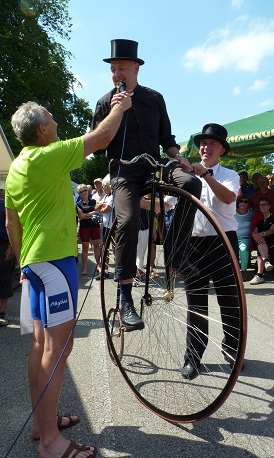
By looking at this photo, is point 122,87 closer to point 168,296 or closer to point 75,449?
point 168,296

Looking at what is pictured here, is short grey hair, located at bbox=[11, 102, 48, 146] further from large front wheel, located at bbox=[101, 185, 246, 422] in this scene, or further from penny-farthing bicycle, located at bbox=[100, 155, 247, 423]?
large front wheel, located at bbox=[101, 185, 246, 422]

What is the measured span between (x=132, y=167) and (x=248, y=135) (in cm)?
566

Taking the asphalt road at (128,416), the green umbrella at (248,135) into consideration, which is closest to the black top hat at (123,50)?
the asphalt road at (128,416)

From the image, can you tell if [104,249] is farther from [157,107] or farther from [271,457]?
[271,457]

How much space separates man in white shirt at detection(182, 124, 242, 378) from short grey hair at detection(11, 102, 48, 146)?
1.42 m

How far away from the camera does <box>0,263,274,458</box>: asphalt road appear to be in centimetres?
255

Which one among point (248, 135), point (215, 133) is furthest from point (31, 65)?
point (215, 133)

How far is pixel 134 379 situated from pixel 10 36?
73.0ft

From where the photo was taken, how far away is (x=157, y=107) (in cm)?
323

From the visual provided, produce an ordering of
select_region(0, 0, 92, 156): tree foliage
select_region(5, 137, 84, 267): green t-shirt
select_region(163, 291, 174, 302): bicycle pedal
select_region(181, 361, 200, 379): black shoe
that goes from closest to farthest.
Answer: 1. select_region(5, 137, 84, 267): green t-shirt
2. select_region(163, 291, 174, 302): bicycle pedal
3. select_region(181, 361, 200, 379): black shoe
4. select_region(0, 0, 92, 156): tree foliage

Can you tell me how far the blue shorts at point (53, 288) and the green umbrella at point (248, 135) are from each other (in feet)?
20.5

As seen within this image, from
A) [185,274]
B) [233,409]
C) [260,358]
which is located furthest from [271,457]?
[260,358]

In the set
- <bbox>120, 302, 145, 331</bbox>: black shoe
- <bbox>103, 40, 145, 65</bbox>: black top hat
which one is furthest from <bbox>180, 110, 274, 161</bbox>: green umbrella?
<bbox>120, 302, 145, 331</bbox>: black shoe

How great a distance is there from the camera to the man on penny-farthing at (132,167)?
296cm
